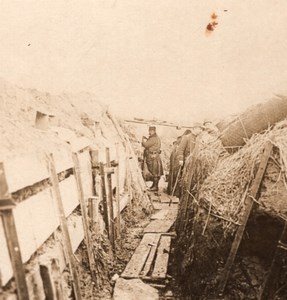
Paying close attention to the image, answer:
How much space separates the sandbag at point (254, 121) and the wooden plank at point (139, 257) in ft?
9.03

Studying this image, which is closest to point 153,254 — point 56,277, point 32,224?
point 56,277

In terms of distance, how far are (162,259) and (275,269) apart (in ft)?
9.82

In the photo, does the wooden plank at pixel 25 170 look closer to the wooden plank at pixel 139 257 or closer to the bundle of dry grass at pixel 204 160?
the wooden plank at pixel 139 257

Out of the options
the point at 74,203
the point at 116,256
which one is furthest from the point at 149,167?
the point at 74,203

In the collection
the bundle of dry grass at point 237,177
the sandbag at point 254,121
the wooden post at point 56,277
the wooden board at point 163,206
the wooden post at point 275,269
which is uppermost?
the sandbag at point 254,121

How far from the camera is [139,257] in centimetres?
636

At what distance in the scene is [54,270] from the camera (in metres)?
3.12

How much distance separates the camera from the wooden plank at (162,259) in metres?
5.62

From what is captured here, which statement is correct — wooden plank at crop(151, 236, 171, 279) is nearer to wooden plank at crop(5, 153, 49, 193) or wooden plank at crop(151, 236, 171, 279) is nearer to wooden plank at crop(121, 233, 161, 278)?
wooden plank at crop(121, 233, 161, 278)

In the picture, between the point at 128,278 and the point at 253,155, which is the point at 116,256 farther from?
the point at 253,155

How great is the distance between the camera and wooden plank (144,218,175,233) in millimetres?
8117

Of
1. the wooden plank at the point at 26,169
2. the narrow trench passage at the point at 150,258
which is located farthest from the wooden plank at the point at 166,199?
the wooden plank at the point at 26,169

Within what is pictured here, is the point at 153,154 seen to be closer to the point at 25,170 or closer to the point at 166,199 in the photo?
the point at 166,199

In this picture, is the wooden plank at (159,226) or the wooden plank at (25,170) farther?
the wooden plank at (159,226)
